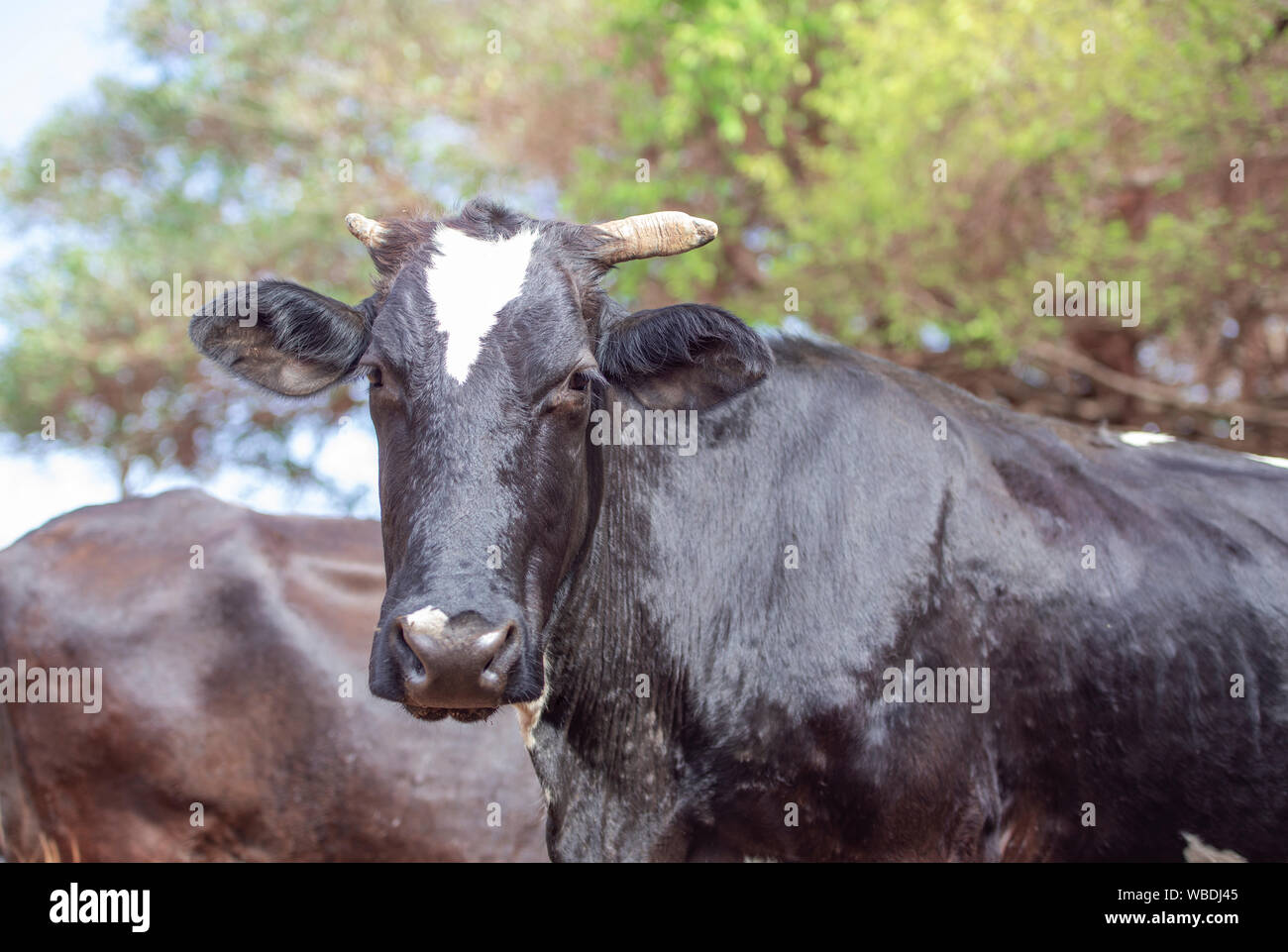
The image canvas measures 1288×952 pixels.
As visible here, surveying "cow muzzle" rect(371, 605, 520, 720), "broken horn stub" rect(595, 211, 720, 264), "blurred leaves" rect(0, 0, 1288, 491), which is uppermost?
"blurred leaves" rect(0, 0, 1288, 491)

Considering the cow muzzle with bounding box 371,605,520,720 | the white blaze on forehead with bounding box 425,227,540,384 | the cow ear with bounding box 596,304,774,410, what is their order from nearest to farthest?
the cow muzzle with bounding box 371,605,520,720, the white blaze on forehead with bounding box 425,227,540,384, the cow ear with bounding box 596,304,774,410

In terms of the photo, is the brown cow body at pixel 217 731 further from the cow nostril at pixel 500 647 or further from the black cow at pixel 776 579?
the cow nostril at pixel 500 647

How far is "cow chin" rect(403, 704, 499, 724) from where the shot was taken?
294 centimetres


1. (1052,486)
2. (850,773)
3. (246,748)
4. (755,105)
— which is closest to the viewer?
(850,773)

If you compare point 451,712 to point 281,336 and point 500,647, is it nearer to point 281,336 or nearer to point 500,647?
point 500,647

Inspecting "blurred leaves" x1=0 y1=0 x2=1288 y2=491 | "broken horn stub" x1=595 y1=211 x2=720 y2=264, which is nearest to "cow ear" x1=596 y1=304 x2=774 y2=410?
"broken horn stub" x1=595 y1=211 x2=720 y2=264

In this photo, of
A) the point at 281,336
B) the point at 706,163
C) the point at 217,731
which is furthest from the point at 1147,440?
the point at 706,163

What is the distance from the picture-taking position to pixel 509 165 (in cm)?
1344

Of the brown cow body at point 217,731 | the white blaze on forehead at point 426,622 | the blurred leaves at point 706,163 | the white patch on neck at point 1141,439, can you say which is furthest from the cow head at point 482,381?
the blurred leaves at point 706,163

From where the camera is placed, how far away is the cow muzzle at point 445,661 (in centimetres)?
279

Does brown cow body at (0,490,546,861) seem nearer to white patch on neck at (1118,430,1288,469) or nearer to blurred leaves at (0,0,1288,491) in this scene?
white patch on neck at (1118,430,1288,469)
